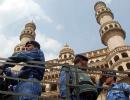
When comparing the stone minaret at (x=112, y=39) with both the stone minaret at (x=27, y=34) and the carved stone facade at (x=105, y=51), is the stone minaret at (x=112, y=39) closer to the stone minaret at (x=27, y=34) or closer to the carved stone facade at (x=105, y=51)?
the carved stone facade at (x=105, y=51)

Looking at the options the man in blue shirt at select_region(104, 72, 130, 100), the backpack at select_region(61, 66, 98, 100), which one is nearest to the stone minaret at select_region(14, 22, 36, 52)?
the backpack at select_region(61, 66, 98, 100)

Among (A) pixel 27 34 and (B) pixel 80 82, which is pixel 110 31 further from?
(B) pixel 80 82

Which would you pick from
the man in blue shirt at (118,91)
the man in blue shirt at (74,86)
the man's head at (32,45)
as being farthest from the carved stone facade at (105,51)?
the man in blue shirt at (74,86)

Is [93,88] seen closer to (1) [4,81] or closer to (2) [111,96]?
Answer: (2) [111,96]

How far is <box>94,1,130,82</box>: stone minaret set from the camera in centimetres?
3203

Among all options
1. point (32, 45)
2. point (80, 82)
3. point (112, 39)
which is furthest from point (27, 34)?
point (80, 82)

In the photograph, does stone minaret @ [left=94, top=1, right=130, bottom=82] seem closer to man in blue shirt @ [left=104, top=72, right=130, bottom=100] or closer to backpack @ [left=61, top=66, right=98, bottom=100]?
man in blue shirt @ [left=104, top=72, right=130, bottom=100]

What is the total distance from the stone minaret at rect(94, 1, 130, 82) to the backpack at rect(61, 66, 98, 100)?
24.5 metres

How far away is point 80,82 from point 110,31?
29.8m

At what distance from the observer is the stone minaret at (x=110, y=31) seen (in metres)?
35.2

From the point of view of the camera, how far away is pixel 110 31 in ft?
119

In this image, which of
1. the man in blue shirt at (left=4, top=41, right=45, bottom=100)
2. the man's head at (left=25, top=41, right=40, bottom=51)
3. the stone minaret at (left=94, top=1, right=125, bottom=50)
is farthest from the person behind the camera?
the stone minaret at (left=94, top=1, right=125, bottom=50)

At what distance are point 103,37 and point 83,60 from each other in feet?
95.9

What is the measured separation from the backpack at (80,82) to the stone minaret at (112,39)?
2454 cm
